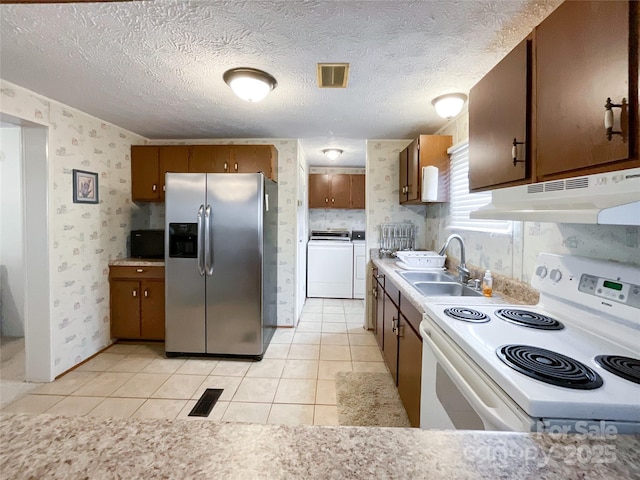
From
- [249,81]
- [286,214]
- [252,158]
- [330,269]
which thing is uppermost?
[249,81]

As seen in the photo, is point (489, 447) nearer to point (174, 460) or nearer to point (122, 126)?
point (174, 460)

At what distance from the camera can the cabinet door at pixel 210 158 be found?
10.7 feet

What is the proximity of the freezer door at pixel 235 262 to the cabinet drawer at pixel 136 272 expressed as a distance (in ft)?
2.26

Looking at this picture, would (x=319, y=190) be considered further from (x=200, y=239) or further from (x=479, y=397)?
(x=479, y=397)

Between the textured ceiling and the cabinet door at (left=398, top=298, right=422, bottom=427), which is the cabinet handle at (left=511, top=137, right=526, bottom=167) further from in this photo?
the cabinet door at (left=398, top=298, right=422, bottom=427)

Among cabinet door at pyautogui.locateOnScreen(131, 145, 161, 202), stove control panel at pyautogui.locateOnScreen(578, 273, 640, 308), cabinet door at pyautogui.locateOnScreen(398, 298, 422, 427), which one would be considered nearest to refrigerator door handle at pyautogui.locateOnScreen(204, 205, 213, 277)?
cabinet door at pyautogui.locateOnScreen(131, 145, 161, 202)

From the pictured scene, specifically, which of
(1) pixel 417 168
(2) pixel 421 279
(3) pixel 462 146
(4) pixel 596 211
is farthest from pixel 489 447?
(1) pixel 417 168

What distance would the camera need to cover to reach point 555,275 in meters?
1.30

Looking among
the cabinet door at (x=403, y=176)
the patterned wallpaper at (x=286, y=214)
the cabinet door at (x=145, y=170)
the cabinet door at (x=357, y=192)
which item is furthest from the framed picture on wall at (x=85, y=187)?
the cabinet door at (x=357, y=192)

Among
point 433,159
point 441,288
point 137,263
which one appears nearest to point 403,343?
point 441,288

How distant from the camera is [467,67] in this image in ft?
6.02

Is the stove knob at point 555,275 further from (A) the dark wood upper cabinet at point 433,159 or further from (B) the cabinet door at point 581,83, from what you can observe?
(A) the dark wood upper cabinet at point 433,159

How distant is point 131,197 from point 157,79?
1.80 metres

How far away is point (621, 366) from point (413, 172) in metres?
2.31
